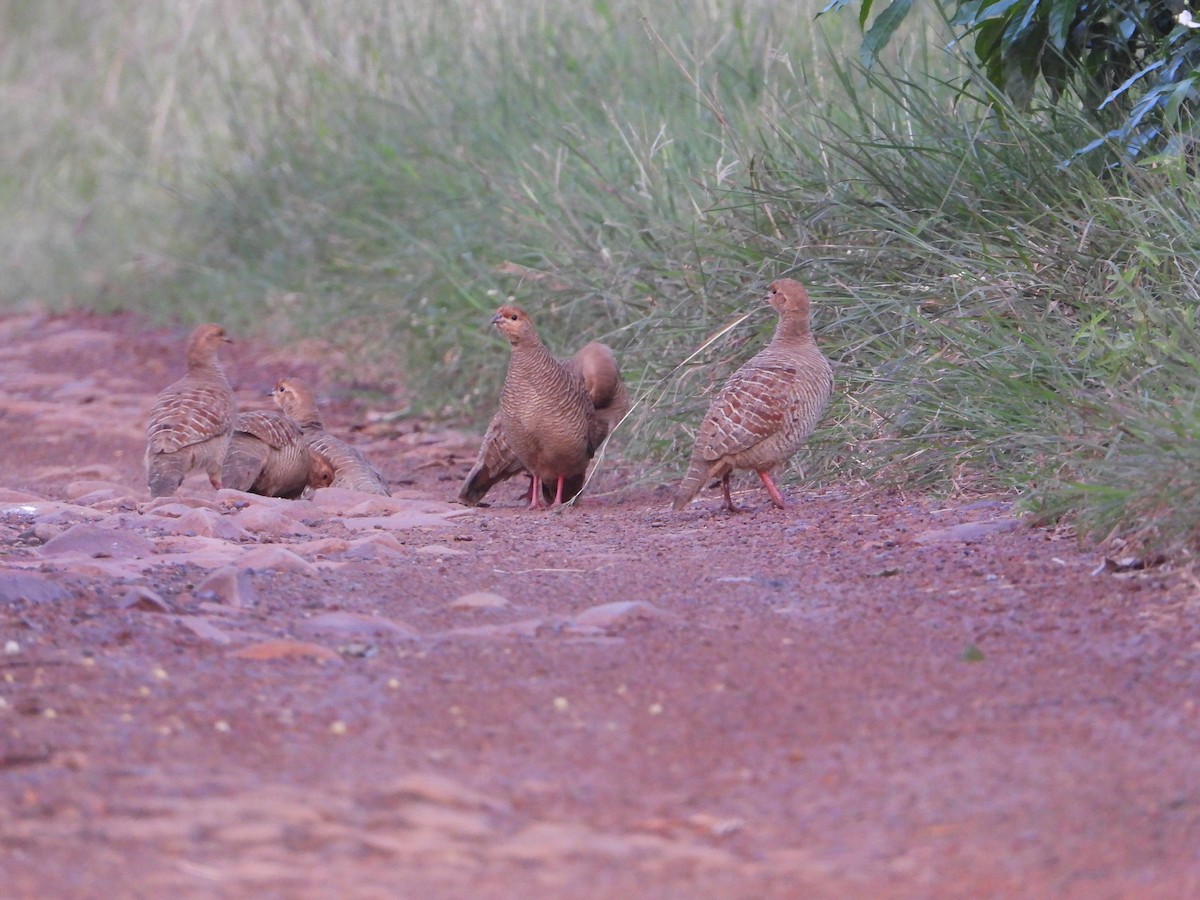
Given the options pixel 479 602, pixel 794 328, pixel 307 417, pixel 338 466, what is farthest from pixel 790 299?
pixel 307 417

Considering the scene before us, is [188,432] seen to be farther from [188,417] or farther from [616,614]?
[616,614]

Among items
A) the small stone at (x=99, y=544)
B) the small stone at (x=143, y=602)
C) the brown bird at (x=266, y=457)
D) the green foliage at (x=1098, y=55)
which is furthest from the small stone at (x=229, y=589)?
the green foliage at (x=1098, y=55)

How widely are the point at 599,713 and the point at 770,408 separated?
9.11 feet

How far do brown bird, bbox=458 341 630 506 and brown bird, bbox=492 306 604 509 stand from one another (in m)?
0.07

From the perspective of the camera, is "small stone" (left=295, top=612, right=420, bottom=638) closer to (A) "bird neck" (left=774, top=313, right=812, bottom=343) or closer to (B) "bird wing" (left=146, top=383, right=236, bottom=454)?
Answer: (A) "bird neck" (left=774, top=313, right=812, bottom=343)

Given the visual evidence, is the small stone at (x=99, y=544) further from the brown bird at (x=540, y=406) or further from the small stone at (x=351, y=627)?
the brown bird at (x=540, y=406)

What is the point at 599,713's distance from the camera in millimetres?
3369

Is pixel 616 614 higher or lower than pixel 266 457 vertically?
higher

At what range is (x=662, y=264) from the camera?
299 inches

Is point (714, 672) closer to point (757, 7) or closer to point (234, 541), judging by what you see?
point (234, 541)

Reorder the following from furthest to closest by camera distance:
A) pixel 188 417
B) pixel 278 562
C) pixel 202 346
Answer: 1. pixel 202 346
2. pixel 188 417
3. pixel 278 562

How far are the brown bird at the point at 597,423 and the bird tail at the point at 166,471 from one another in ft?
4.14

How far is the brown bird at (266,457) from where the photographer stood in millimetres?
7355

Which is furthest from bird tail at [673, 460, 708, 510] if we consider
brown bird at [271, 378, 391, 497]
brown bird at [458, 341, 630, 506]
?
brown bird at [271, 378, 391, 497]
